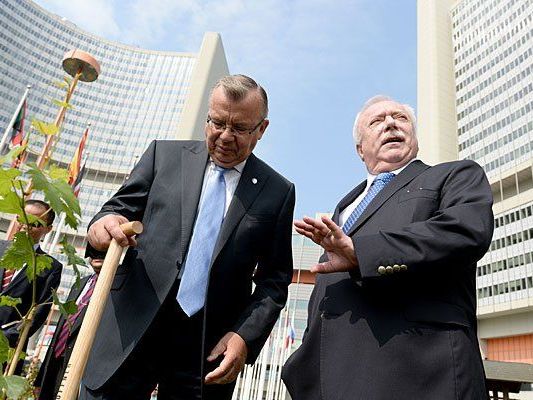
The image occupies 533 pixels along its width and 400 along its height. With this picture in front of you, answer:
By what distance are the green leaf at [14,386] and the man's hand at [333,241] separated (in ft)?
3.04

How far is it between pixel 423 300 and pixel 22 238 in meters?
1.25

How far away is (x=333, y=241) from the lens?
1.50 metres

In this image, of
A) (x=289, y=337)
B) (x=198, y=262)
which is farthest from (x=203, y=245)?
(x=289, y=337)

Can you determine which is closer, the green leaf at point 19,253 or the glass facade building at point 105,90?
the green leaf at point 19,253

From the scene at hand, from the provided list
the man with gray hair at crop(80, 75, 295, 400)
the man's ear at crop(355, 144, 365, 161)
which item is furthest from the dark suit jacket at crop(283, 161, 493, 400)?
the man's ear at crop(355, 144, 365, 161)

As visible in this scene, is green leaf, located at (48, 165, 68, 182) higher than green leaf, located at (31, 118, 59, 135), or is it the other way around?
green leaf, located at (31, 118, 59, 135)

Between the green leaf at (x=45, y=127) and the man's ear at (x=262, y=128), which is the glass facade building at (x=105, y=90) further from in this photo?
the green leaf at (x=45, y=127)

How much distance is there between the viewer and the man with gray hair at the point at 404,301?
1.36 metres

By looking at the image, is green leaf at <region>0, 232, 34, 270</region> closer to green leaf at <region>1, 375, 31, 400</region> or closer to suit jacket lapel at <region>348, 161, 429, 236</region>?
green leaf at <region>1, 375, 31, 400</region>

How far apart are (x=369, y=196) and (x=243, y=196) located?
59 cm

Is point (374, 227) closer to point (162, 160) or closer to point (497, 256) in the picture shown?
point (162, 160)

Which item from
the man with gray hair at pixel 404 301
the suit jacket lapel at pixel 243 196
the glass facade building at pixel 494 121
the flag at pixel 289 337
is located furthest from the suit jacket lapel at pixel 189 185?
the glass facade building at pixel 494 121

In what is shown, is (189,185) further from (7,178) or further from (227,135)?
(7,178)

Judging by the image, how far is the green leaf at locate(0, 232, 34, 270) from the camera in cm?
112
